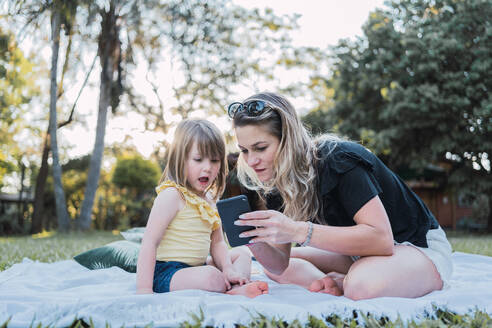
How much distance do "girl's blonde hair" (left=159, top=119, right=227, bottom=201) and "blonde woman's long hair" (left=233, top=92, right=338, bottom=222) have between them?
26cm

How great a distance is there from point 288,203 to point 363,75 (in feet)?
33.9

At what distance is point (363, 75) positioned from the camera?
11617 mm

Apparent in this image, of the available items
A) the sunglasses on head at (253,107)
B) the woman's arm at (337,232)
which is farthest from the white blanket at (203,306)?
the sunglasses on head at (253,107)

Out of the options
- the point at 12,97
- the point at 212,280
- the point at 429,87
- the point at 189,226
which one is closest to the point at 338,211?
the point at 212,280

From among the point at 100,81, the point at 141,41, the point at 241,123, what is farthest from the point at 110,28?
the point at 241,123

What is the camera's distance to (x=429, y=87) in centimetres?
1009

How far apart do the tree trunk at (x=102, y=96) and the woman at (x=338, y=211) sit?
9565mm

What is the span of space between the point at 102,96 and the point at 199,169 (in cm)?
982

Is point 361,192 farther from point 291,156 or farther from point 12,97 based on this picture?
point 12,97

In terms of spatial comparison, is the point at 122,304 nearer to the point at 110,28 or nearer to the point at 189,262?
the point at 189,262

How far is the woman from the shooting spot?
193 cm

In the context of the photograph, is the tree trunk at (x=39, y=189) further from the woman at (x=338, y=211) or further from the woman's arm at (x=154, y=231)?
the woman at (x=338, y=211)

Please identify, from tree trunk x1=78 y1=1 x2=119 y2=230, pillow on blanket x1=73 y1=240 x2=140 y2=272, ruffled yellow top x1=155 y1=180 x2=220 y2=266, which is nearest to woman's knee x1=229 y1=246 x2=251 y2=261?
ruffled yellow top x1=155 y1=180 x2=220 y2=266

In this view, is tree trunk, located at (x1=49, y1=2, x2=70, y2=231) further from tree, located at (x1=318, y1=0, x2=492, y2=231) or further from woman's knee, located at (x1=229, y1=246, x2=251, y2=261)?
woman's knee, located at (x1=229, y1=246, x2=251, y2=261)
